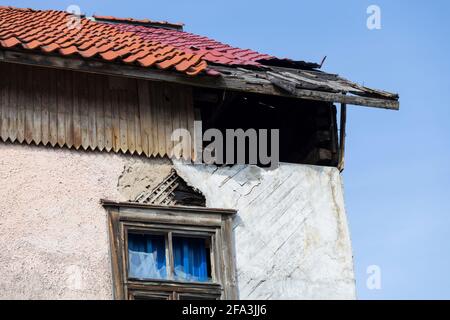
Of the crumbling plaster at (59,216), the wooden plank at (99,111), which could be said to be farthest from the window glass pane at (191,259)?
the wooden plank at (99,111)

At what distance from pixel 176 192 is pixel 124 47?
67.1 inches

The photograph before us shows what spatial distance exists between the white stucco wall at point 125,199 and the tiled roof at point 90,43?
100 centimetres

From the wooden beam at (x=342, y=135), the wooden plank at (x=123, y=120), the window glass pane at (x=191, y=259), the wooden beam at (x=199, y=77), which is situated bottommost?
the window glass pane at (x=191, y=259)

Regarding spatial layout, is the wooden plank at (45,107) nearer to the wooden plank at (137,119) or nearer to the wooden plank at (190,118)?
the wooden plank at (137,119)

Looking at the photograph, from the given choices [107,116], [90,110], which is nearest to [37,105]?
[90,110]

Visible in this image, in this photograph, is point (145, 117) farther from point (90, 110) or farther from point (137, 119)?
point (90, 110)

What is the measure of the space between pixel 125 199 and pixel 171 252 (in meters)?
0.72

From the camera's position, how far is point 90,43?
12.4 m

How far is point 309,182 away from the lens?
12625mm

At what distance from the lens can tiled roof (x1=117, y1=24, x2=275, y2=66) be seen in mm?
13133

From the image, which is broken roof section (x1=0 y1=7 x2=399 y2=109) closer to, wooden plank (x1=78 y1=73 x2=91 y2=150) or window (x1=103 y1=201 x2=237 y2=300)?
wooden plank (x1=78 y1=73 x2=91 y2=150)

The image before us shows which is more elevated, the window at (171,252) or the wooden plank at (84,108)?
the wooden plank at (84,108)

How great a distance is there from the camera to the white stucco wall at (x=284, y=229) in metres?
12.0
